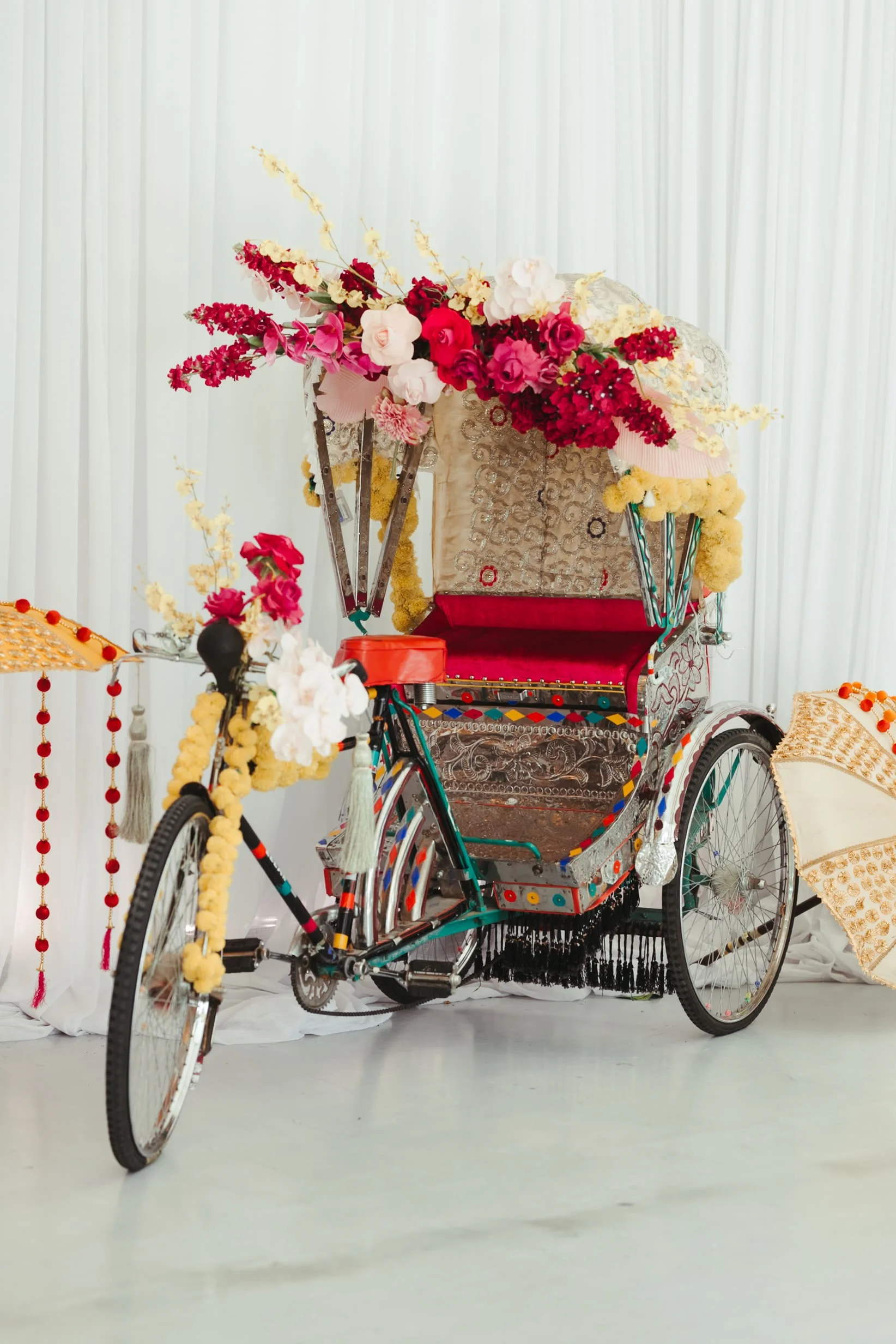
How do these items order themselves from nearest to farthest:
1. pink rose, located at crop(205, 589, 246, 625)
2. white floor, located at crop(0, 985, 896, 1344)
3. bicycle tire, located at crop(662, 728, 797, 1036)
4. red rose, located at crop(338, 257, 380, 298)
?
white floor, located at crop(0, 985, 896, 1344), pink rose, located at crop(205, 589, 246, 625), red rose, located at crop(338, 257, 380, 298), bicycle tire, located at crop(662, 728, 797, 1036)

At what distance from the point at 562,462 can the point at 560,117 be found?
1319 millimetres

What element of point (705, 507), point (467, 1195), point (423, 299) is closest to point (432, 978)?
point (467, 1195)

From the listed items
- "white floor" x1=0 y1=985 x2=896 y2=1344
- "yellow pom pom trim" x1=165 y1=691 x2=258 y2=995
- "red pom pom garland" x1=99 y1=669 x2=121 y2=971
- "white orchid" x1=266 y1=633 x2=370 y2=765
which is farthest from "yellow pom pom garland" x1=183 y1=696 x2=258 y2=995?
"red pom pom garland" x1=99 y1=669 x2=121 y2=971

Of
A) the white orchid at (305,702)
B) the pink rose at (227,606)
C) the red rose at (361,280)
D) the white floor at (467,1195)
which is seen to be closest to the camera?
the white floor at (467,1195)

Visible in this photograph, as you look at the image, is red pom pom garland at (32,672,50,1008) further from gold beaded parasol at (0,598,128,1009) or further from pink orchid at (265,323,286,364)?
pink orchid at (265,323,286,364)

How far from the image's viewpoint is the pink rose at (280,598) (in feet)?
7.72

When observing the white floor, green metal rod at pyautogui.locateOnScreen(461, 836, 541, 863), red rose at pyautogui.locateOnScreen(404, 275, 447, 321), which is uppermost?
red rose at pyautogui.locateOnScreen(404, 275, 447, 321)

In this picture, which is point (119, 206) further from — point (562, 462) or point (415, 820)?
point (415, 820)

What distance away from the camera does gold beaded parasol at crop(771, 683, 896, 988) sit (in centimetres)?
317

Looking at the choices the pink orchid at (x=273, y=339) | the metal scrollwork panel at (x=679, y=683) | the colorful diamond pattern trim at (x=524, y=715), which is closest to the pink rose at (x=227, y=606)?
the pink orchid at (x=273, y=339)

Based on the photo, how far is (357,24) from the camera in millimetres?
3799

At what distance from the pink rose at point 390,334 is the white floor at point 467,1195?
1507 millimetres

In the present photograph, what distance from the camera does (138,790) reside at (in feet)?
7.97

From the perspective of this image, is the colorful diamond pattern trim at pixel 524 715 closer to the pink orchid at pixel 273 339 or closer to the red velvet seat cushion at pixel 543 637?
the red velvet seat cushion at pixel 543 637
